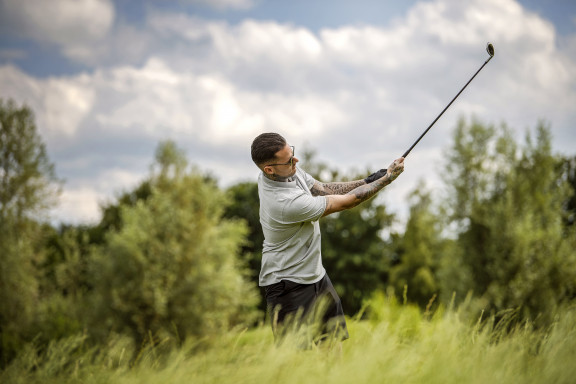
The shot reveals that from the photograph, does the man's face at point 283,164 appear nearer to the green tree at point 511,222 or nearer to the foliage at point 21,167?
the green tree at point 511,222

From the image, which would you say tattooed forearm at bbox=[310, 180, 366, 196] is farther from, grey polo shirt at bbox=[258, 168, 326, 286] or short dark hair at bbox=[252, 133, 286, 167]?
short dark hair at bbox=[252, 133, 286, 167]

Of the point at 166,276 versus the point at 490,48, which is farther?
the point at 166,276

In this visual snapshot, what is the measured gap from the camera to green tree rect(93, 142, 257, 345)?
18.7 meters

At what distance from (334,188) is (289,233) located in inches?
30.3

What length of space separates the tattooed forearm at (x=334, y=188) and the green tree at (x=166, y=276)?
14.7m

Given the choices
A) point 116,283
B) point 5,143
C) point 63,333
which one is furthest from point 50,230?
point 63,333

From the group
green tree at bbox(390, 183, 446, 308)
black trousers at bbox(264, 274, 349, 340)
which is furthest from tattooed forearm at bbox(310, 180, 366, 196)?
green tree at bbox(390, 183, 446, 308)

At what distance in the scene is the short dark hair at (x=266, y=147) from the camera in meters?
3.62

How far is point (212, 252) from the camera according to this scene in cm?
2069

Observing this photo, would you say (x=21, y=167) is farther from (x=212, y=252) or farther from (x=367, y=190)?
(x=367, y=190)

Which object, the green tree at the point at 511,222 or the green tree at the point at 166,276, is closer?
the green tree at the point at 511,222

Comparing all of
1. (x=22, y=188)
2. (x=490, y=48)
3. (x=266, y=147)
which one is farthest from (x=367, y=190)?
(x=22, y=188)

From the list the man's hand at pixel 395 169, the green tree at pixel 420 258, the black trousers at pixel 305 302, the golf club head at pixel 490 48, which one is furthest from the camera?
the green tree at pixel 420 258

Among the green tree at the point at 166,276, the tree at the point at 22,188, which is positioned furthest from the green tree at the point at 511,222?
the tree at the point at 22,188
